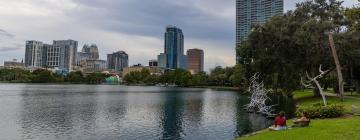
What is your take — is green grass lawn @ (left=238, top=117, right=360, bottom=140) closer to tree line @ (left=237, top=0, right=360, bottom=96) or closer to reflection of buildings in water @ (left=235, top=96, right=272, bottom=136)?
reflection of buildings in water @ (left=235, top=96, right=272, bottom=136)

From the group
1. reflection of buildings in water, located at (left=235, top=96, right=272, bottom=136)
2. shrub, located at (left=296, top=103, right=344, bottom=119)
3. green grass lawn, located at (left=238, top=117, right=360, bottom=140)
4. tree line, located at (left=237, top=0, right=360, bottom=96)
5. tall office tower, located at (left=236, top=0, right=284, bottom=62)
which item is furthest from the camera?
tall office tower, located at (left=236, top=0, right=284, bottom=62)

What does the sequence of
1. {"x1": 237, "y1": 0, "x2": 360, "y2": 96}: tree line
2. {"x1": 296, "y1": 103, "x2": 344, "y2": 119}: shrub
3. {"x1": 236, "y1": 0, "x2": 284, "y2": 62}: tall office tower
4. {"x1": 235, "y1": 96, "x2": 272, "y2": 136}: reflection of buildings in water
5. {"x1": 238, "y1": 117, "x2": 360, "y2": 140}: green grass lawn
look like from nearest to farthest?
{"x1": 238, "y1": 117, "x2": 360, "y2": 140}: green grass lawn, {"x1": 296, "y1": 103, "x2": 344, "y2": 119}: shrub, {"x1": 235, "y1": 96, "x2": 272, "y2": 136}: reflection of buildings in water, {"x1": 237, "y1": 0, "x2": 360, "y2": 96}: tree line, {"x1": 236, "y1": 0, "x2": 284, "y2": 62}: tall office tower

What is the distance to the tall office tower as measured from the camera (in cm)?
15862

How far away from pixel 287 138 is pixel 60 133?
70.1 feet

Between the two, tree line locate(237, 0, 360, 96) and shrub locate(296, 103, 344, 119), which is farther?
tree line locate(237, 0, 360, 96)

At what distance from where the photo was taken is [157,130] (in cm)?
3884

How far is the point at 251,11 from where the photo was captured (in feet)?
574

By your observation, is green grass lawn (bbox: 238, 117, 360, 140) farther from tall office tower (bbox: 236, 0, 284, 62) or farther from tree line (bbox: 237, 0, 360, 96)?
tall office tower (bbox: 236, 0, 284, 62)

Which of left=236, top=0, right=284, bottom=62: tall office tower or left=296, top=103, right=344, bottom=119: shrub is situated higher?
left=236, top=0, right=284, bottom=62: tall office tower

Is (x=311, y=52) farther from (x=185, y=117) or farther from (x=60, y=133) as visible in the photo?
(x=60, y=133)

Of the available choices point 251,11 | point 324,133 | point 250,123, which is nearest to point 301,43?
point 250,123

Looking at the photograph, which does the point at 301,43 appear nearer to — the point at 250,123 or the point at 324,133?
the point at 250,123

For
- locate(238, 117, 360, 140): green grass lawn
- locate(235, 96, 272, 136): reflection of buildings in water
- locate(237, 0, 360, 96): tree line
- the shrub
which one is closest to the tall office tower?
locate(237, 0, 360, 96): tree line

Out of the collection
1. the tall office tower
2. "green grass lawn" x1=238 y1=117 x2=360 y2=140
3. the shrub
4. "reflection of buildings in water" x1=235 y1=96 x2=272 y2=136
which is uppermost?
the tall office tower
